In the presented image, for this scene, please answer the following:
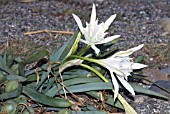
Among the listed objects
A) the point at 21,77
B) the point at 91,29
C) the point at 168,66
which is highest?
the point at 91,29

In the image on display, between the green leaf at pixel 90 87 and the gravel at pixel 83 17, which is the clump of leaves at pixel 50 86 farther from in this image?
the gravel at pixel 83 17

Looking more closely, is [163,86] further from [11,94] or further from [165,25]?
[165,25]

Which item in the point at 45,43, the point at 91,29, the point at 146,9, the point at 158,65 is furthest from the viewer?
the point at 146,9

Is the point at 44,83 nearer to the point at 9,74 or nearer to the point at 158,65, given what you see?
the point at 9,74

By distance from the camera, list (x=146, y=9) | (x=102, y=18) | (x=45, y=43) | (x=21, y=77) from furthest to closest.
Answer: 1. (x=146, y=9)
2. (x=102, y=18)
3. (x=45, y=43)
4. (x=21, y=77)

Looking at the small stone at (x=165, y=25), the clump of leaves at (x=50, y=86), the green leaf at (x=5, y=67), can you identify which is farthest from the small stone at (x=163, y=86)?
the small stone at (x=165, y=25)

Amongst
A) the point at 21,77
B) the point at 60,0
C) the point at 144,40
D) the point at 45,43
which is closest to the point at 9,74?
the point at 21,77

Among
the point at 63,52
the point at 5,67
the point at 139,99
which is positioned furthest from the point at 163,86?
the point at 5,67
